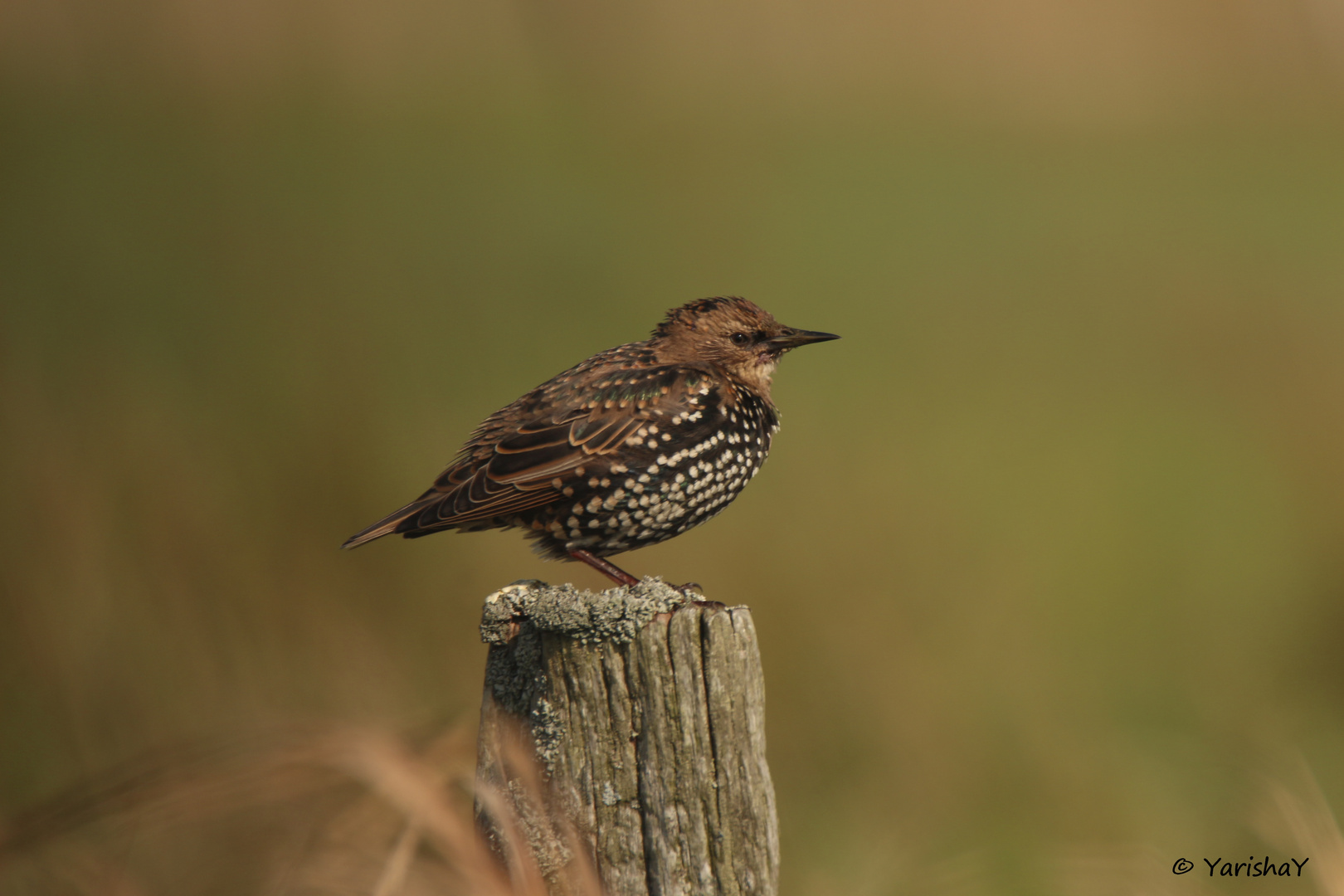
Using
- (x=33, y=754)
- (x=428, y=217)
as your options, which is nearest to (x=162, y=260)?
(x=428, y=217)

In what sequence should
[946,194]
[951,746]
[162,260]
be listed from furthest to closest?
[946,194]
[162,260]
[951,746]

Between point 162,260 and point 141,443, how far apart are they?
13.2 ft

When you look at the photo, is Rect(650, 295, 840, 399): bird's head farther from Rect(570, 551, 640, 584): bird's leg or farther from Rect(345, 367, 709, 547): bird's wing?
Rect(570, 551, 640, 584): bird's leg

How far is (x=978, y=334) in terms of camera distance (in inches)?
499

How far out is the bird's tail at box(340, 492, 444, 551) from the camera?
411 cm

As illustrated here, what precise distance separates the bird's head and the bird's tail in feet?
3.90

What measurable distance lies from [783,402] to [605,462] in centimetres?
650

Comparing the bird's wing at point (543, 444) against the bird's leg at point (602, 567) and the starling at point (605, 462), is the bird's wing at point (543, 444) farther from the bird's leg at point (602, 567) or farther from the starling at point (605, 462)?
the bird's leg at point (602, 567)

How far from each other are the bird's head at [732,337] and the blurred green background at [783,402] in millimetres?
2030

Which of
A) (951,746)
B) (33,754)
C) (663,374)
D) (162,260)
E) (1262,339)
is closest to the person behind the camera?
(663,374)

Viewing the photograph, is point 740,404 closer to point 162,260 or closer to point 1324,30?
point 162,260

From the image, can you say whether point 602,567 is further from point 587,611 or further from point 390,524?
point 587,611

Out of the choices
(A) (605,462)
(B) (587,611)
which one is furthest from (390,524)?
→ (B) (587,611)

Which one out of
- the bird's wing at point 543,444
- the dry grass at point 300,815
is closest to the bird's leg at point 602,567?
the bird's wing at point 543,444
